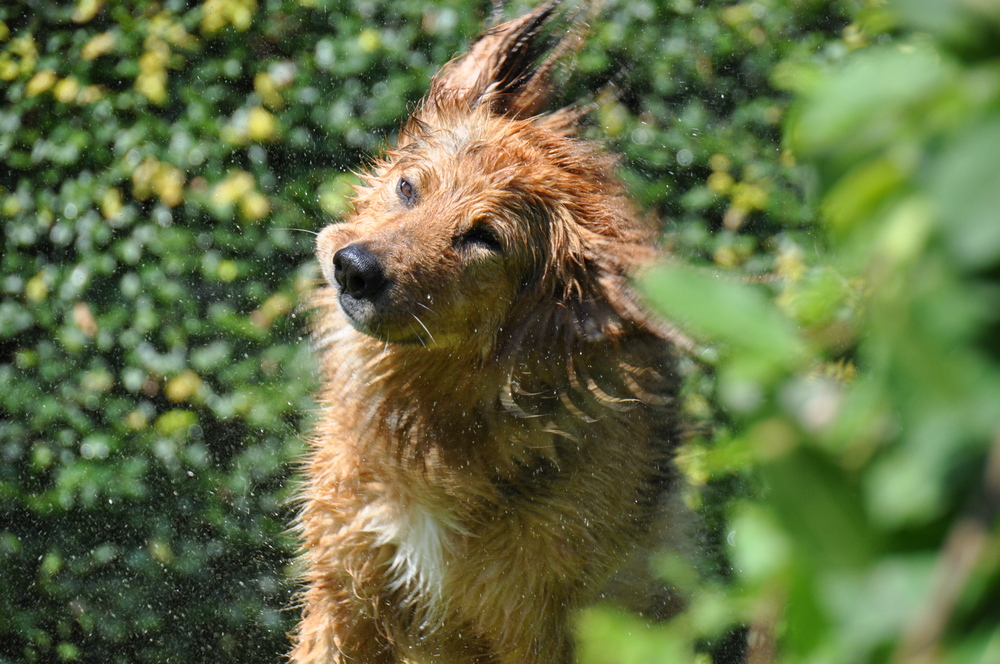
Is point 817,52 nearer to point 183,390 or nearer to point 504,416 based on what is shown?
point 504,416

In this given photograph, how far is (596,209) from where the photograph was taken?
3170 millimetres

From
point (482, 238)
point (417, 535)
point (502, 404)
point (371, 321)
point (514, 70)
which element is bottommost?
point (417, 535)

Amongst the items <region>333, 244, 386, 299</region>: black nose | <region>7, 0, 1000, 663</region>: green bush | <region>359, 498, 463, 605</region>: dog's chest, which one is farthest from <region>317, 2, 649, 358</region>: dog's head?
<region>359, 498, 463, 605</region>: dog's chest

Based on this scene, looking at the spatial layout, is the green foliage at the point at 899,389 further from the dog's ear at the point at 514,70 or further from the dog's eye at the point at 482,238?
the dog's ear at the point at 514,70

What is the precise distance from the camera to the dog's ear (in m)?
3.37

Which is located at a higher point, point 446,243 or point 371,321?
point 446,243

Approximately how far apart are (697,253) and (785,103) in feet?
3.02

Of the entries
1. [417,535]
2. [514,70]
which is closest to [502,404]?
[417,535]

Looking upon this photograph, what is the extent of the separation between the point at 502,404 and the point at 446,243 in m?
0.61

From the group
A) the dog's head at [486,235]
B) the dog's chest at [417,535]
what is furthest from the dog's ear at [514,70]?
the dog's chest at [417,535]

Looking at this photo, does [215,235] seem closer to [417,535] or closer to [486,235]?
[486,235]

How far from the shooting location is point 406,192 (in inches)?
124

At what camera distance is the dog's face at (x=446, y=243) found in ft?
9.08

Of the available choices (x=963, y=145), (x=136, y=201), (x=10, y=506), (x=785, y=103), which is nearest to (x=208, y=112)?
(x=136, y=201)
